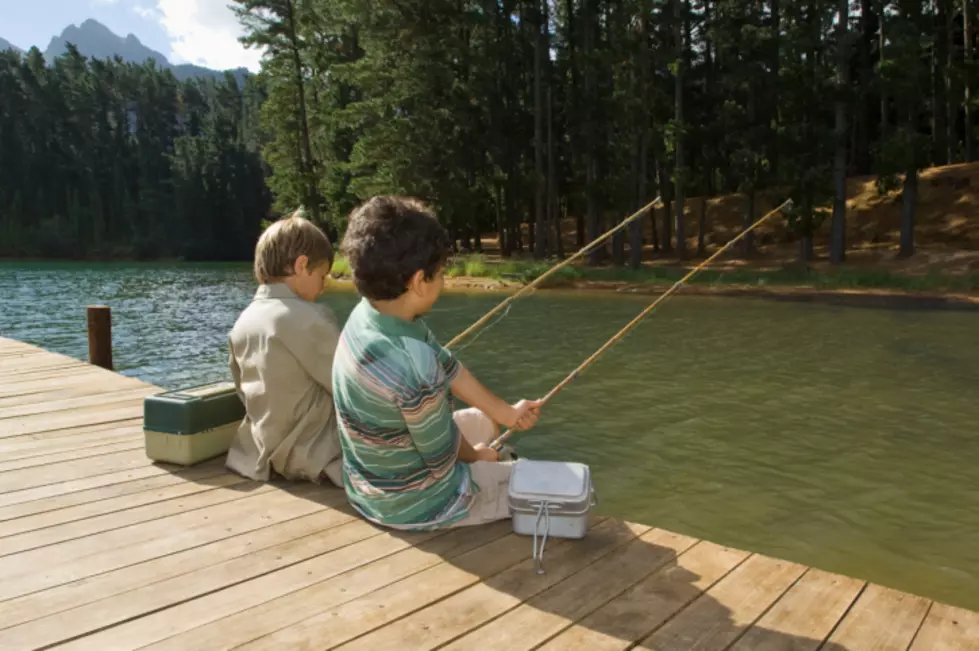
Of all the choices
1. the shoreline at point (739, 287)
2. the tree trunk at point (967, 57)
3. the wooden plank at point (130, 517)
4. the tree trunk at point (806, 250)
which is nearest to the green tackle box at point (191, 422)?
the wooden plank at point (130, 517)

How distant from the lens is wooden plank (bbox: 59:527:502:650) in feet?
7.56

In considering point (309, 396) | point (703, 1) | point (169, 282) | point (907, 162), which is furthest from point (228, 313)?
point (703, 1)

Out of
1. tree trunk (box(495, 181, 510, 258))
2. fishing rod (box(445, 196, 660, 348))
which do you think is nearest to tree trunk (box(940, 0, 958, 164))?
tree trunk (box(495, 181, 510, 258))

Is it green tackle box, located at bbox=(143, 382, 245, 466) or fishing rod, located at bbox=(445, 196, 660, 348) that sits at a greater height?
fishing rod, located at bbox=(445, 196, 660, 348)

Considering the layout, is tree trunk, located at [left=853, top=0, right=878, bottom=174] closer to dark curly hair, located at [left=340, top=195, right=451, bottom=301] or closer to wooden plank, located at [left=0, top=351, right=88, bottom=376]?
wooden plank, located at [left=0, top=351, right=88, bottom=376]

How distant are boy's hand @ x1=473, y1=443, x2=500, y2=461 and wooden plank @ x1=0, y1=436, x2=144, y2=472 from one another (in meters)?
2.26

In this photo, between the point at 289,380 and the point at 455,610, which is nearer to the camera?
the point at 455,610

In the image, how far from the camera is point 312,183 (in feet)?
123

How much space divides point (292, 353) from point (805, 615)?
2234 mm

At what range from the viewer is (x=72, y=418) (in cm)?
503

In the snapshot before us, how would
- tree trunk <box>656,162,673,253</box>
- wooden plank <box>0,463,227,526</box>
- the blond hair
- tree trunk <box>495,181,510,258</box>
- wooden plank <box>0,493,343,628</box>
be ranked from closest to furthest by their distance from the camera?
wooden plank <box>0,493,343,628</box> → wooden plank <box>0,463,227,526</box> → the blond hair → tree trunk <box>656,162,673,253</box> → tree trunk <box>495,181,510,258</box>

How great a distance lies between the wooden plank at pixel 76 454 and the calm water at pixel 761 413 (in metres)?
3.20

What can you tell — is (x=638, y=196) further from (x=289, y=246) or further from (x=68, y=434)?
(x=289, y=246)

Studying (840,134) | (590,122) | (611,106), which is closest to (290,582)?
(840,134)
